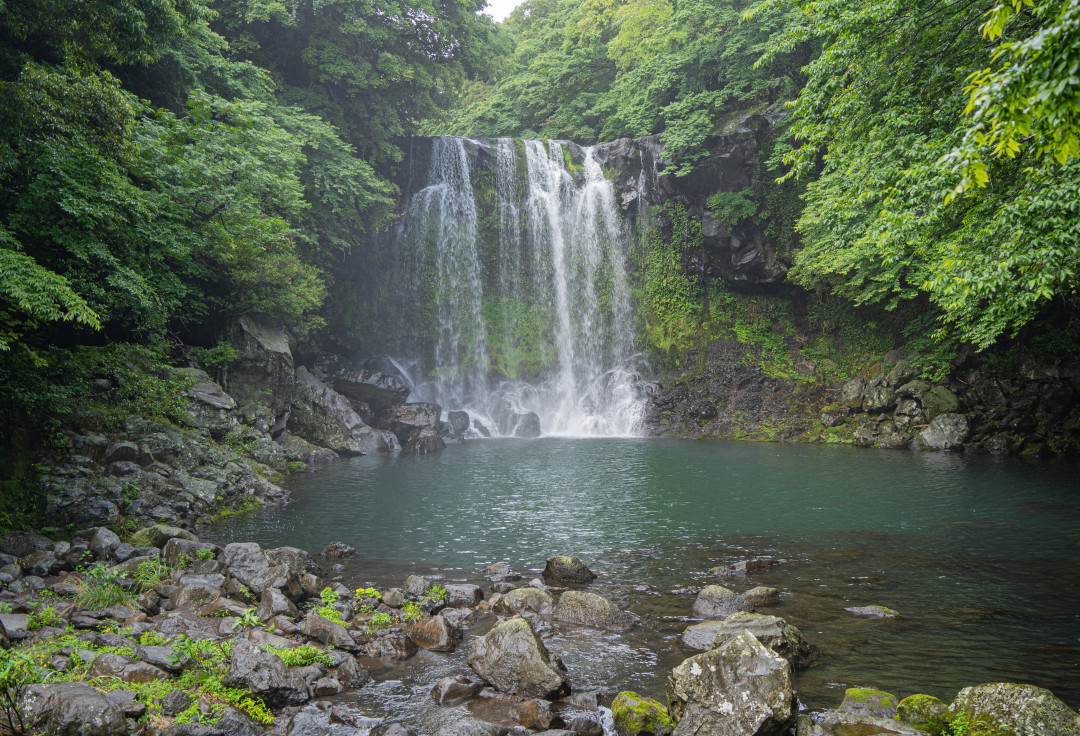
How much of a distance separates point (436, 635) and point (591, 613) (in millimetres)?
1912

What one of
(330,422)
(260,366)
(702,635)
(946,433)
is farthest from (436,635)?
(946,433)

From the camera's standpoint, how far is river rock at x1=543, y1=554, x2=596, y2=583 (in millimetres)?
8602

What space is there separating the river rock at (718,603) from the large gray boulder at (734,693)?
8.15 ft

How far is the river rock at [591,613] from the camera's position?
22.7 ft

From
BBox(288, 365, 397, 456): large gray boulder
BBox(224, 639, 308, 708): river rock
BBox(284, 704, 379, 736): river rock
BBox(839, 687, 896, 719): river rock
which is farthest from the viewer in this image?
BBox(288, 365, 397, 456): large gray boulder

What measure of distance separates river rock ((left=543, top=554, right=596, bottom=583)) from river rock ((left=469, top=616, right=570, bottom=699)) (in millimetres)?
2951

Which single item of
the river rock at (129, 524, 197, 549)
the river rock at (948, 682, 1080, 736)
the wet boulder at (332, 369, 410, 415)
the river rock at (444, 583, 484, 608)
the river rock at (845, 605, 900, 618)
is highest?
the wet boulder at (332, 369, 410, 415)

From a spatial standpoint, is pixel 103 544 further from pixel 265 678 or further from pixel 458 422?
pixel 458 422

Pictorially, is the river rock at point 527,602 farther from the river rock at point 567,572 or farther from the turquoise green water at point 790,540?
the river rock at point 567,572

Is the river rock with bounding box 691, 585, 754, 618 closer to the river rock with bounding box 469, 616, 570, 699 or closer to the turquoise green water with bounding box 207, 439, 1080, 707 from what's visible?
the turquoise green water with bounding box 207, 439, 1080, 707

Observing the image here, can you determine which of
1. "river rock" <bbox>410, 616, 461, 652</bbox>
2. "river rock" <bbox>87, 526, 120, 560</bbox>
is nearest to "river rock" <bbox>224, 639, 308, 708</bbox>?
"river rock" <bbox>410, 616, 461, 652</bbox>

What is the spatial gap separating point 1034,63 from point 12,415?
43.0 ft

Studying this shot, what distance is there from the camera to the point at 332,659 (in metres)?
5.66

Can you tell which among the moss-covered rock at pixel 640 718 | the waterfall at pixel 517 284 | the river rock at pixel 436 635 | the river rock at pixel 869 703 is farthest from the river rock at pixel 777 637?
the waterfall at pixel 517 284
